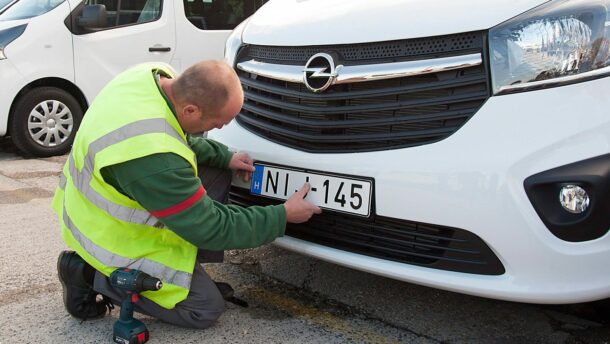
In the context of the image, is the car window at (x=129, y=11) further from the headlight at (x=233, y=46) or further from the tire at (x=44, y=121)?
the headlight at (x=233, y=46)

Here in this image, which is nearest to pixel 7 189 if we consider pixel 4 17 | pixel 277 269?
pixel 4 17

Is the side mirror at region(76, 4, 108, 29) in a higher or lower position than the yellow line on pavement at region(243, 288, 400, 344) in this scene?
higher

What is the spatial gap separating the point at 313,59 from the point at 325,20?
16 centimetres

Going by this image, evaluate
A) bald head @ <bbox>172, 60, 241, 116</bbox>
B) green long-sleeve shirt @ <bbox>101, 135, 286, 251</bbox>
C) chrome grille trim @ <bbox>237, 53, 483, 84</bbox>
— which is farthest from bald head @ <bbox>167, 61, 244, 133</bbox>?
chrome grille trim @ <bbox>237, 53, 483, 84</bbox>

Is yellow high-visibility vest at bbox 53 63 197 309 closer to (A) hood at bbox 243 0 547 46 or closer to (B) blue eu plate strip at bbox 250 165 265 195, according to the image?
(B) blue eu plate strip at bbox 250 165 265 195

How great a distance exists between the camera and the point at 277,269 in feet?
10.2

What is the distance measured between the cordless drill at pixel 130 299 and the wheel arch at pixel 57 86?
3657 millimetres

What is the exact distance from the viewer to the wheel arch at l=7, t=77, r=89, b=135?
17.9 ft

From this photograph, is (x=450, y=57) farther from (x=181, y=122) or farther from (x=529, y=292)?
(x=181, y=122)

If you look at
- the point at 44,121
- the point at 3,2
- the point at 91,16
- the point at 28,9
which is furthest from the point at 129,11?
the point at 44,121

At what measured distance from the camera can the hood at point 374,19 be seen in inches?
82.0

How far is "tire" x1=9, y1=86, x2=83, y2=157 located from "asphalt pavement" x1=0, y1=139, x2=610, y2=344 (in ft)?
8.14

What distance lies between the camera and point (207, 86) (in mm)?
2227

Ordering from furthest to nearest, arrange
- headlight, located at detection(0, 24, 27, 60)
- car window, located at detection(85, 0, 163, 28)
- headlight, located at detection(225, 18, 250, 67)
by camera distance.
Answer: car window, located at detection(85, 0, 163, 28) → headlight, located at detection(0, 24, 27, 60) → headlight, located at detection(225, 18, 250, 67)
